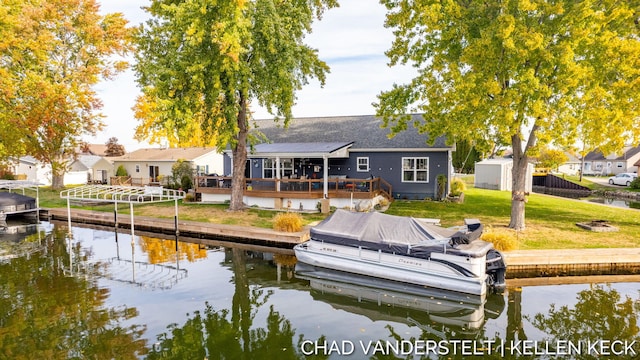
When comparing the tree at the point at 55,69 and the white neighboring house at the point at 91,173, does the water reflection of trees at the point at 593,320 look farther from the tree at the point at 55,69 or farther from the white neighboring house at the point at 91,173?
the white neighboring house at the point at 91,173

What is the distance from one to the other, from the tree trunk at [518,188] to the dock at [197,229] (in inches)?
374

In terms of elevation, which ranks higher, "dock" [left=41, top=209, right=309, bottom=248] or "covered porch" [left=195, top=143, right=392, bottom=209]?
"covered porch" [left=195, top=143, right=392, bottom=209]

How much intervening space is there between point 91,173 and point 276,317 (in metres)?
45.4

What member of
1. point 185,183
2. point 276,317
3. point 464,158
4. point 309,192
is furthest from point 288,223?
point 464,158

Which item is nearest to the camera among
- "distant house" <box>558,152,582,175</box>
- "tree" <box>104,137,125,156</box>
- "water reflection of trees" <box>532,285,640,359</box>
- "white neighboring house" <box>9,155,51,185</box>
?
"water reflection of trees" <box>532,285,640,359</box>

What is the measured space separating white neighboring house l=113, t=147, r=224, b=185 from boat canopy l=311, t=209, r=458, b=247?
24687mm

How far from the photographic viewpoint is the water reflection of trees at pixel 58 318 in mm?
8414

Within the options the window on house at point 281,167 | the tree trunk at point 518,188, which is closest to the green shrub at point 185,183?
the window on house at point 281,167

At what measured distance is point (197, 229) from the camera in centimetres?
1916

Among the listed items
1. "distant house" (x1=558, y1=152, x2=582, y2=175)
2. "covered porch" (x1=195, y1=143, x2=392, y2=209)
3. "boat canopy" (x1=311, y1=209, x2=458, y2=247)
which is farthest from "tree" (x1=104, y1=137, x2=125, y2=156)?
"distant house" (x1=558, y1=152, x2=582, y2=175)

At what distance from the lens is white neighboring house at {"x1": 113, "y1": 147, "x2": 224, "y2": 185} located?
123 feet

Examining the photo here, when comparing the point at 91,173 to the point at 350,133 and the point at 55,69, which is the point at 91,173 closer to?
the point at 55,69

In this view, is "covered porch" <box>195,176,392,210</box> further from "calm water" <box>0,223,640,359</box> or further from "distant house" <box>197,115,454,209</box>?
"calm water" <box>0,223,640,359</box>

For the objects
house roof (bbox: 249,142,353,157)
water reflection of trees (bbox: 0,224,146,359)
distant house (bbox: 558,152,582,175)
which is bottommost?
water reflection of trees (bbox: 0,224,146,359)
